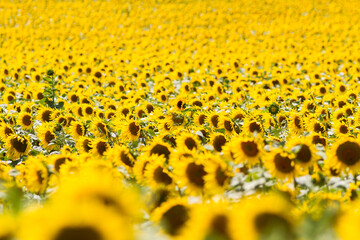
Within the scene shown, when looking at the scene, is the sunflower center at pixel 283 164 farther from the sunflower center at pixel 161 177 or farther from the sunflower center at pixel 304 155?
the sunflower center at pixel 161 177

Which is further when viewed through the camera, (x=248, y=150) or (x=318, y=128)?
(x=318, y=128)

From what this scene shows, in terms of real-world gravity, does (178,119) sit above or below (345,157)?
below

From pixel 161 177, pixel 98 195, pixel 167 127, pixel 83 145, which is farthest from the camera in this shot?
pixel 167 127

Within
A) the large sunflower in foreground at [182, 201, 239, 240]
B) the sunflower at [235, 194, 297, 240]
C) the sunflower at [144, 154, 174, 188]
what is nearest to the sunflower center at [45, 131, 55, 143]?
the sunflower at [144, 154, 174, 188]

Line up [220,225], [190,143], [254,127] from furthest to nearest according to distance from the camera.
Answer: [254,127] → [190,143] → [220,225]

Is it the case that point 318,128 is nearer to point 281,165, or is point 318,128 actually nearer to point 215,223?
point 281,165

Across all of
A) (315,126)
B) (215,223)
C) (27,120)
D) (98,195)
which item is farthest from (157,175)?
(27,120)

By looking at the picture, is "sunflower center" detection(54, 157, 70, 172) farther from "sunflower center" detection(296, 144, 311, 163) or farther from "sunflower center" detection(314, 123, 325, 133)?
"sunflower center" detection(314, 123, 325, 133)

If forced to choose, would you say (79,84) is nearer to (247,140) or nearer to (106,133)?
(106,133)
